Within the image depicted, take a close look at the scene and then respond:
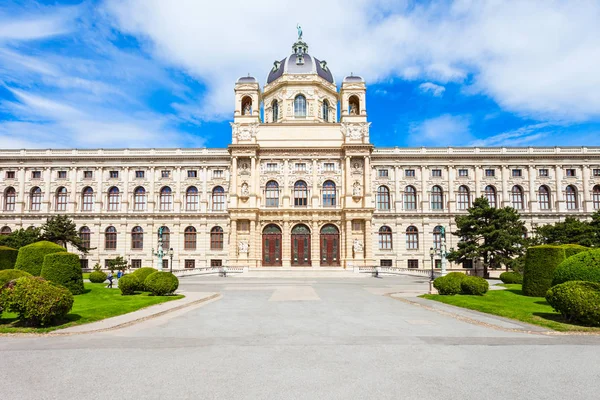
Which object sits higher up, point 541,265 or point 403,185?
point 403,185

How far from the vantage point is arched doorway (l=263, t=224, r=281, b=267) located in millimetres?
58906

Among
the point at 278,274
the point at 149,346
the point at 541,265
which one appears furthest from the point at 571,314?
the point at 278,274

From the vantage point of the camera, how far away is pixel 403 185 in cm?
6306

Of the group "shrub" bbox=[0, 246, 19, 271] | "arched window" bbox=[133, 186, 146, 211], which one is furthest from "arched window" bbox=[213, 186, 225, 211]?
"shrub" bbox=[0, 246, 19, 271]

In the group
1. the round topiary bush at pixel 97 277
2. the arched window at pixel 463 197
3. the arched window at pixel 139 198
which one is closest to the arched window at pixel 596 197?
the arched window at pixel 463 197

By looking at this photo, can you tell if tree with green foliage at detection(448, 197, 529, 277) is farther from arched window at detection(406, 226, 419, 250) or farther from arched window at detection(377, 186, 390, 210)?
arched window at detection(377, 186, 390, 210)

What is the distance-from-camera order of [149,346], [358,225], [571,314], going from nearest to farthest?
[149,346], [571,314], [358,225]

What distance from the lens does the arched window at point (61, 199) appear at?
63844 millimetres

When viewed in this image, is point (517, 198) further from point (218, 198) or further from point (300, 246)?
point (218, 198)

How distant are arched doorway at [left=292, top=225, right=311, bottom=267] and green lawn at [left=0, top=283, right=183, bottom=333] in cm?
3259

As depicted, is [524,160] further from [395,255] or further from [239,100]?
[239,100]

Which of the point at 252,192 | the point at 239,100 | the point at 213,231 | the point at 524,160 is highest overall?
the point at 239,100

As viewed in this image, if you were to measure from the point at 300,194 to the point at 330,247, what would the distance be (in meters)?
8.72

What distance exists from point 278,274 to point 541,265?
30980 millimetres
